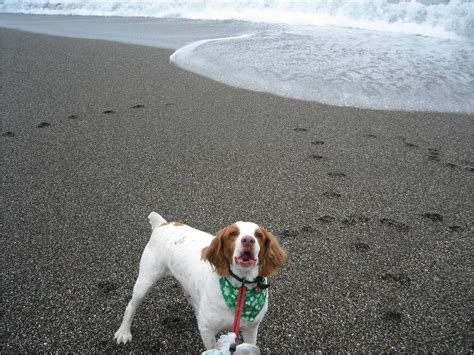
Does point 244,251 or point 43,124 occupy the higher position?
point 244,251

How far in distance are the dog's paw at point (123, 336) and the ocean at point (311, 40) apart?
6059 mm

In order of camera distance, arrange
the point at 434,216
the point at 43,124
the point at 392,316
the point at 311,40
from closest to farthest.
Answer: the point at 392,316 → the point at 434,216 → the point at 43,124 → the point at 311,40

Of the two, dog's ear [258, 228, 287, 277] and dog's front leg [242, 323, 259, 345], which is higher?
dog's ear [258, 228, 287, 277]

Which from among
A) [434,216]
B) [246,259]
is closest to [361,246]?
[434,216]

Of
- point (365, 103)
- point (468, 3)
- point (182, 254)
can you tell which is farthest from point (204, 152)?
point (468, 3)

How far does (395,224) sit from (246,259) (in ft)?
8.54

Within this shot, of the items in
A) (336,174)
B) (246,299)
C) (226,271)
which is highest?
(226,271)

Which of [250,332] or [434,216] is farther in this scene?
[434,216]

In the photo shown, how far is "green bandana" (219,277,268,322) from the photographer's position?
2.18m

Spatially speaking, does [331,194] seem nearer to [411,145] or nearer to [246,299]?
[411,145]

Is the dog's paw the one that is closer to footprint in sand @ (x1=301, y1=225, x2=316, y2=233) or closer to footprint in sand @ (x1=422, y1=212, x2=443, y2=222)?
footprint in sand @ (x1=301, y1=225, x2=316, y2=233)

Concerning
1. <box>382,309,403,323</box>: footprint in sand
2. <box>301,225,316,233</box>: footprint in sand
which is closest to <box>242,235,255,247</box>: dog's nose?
<box>382,309,403,323</box>: footprint in sand

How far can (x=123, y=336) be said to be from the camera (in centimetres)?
268

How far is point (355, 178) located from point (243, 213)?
1.72 metres
